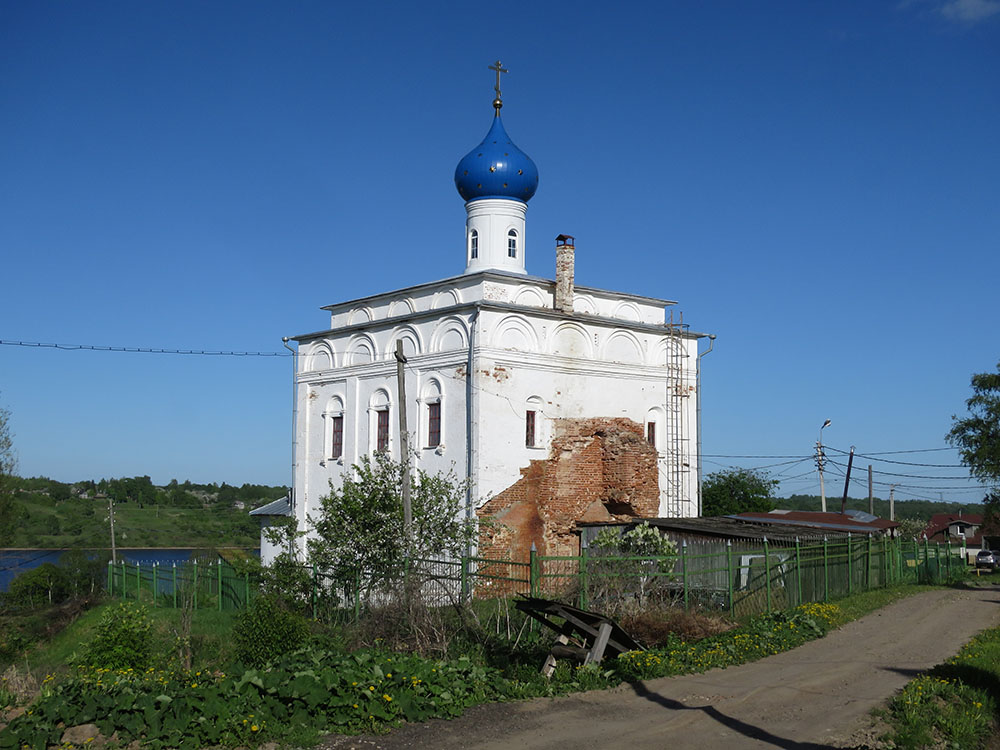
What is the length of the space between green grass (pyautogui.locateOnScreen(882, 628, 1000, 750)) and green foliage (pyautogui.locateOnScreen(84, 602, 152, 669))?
422 inches

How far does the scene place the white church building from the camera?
22203 mm

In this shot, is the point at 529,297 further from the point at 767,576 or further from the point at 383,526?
the point at 767,576

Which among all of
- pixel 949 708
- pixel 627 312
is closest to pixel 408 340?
pixel 627 312

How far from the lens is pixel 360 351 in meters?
25.9

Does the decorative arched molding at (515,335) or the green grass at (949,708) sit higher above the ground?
the decorative arched molding at (515,335)

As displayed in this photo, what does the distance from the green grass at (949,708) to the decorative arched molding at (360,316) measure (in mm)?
18064

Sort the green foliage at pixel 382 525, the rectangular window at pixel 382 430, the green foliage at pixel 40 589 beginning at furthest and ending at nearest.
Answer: the green foliage at pixel 40 589
the rectangular window at pixel 382 430
the green foliage at pixel 382 525

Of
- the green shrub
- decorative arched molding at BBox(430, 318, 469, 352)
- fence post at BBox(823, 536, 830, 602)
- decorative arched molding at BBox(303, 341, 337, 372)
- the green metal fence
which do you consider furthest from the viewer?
decorative arched molding at BBox(303, 341, 337, 372)

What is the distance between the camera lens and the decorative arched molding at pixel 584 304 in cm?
2473

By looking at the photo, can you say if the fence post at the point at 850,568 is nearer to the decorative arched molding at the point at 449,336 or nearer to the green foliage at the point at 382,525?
the green foliage at the point at 382,525

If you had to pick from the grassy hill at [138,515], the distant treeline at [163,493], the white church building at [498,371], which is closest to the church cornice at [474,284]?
the white church building at [498,371]

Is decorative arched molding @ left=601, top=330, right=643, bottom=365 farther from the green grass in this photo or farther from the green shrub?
the green grass

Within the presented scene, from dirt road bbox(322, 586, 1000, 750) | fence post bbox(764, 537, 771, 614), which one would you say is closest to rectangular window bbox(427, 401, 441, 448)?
fence post bbox(764, 537, 771, 614)

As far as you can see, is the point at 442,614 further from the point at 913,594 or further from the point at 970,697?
the point at 913,594
